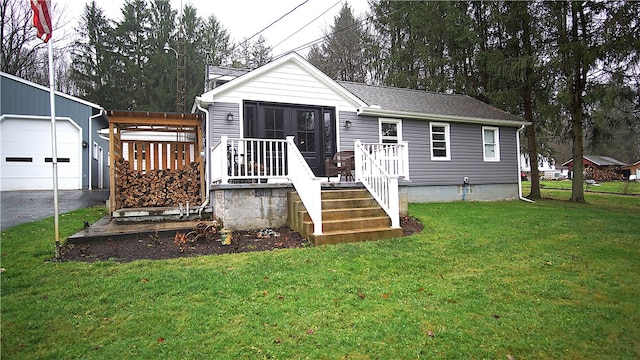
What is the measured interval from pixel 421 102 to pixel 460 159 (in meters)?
2.50

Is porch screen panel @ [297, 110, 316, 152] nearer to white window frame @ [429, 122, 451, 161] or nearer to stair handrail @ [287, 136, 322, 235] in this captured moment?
stair handrail @ [287, 136, 322, 235]

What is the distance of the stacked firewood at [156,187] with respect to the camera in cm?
679

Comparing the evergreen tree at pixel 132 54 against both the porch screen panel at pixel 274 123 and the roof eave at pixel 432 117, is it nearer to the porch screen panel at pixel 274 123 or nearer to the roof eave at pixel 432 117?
the porch screen panel at pixel 274 123

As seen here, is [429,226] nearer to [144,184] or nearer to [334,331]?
[334,331]

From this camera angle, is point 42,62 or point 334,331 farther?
point 42,62

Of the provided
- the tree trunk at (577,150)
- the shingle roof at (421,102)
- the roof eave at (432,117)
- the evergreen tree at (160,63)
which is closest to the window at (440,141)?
the roof eave at (432,117)

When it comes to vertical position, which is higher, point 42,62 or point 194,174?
point 42,62

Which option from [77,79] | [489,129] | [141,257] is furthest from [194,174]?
[77,79]

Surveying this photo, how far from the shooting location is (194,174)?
24.1ft

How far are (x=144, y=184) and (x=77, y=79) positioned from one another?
54.8ft

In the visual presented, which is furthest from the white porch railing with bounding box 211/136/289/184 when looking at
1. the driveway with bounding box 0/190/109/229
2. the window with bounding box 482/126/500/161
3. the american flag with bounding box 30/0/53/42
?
the window with bounding box 482/126/500/161

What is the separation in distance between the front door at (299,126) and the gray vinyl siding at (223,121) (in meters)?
0.22

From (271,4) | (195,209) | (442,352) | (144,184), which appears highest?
(271,4)

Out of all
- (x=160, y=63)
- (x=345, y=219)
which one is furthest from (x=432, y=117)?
(x=160, y=63)
